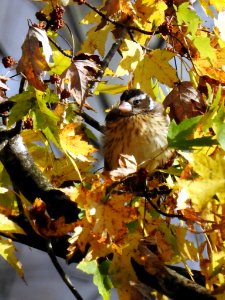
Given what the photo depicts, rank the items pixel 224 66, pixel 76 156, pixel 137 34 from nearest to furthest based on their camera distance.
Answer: pixel 76 156, pixel 224 66, pixel 137 34

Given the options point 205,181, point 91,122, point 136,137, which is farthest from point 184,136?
point 91,122

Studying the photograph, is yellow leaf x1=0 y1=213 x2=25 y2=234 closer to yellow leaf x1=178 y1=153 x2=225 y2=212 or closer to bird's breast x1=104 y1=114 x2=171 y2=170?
yellow leaf x1=178 y1=153 x2=225 y2=212

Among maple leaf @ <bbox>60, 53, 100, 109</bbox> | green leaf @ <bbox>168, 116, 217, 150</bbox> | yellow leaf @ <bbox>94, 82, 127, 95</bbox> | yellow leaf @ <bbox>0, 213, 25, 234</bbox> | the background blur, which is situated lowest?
the background blur

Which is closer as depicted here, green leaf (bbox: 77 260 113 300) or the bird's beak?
green leaf (bbox: 77 260 113 300)

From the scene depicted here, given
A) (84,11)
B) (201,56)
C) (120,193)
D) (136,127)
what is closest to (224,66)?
(201,56)

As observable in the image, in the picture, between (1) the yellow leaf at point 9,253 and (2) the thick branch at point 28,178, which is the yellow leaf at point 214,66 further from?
(1) the yellow leaf at point 9,253

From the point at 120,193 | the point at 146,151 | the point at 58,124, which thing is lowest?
the point at 146,151

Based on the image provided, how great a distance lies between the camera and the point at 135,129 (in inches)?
121

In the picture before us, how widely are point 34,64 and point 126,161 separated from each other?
1.19 feet

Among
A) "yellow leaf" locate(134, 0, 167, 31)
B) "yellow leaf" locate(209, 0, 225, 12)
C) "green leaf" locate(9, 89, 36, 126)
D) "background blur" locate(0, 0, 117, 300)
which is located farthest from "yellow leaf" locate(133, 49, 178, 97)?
"background blur" locate(0, 0, 117, 300)

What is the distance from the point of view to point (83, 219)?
191cm

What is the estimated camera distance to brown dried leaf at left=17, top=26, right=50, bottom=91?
197cm

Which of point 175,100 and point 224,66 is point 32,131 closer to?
point 175,100

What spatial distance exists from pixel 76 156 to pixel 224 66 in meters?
0.53
